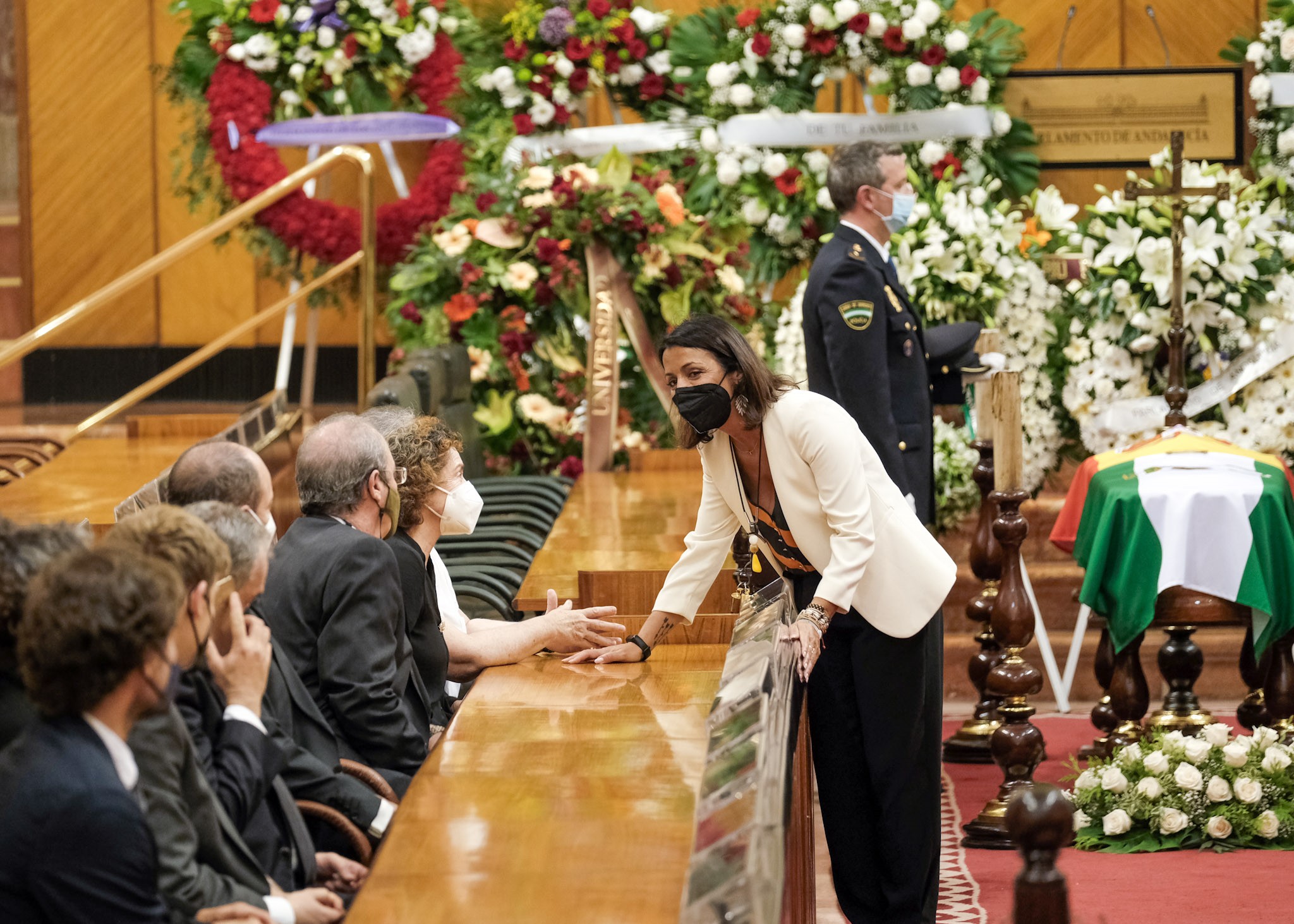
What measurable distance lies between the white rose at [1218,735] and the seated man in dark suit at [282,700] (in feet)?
6.63

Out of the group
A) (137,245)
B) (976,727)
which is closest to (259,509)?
(976,727)

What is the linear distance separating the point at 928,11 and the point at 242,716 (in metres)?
5.06

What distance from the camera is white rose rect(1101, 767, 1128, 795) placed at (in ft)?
11.7

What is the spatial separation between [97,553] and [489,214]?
4815 mm

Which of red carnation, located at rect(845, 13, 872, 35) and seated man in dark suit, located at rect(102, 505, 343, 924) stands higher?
red carnation, located at rect(845, 13, 872, 35)

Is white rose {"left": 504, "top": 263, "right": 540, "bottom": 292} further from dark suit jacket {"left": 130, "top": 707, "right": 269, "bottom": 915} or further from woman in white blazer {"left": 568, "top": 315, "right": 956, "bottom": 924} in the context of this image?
dark suit jacket {"left": 130, "top": 707, "right": 269, "bottom": 915}

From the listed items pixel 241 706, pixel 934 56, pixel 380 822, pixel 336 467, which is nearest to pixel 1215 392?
pixel 934 56

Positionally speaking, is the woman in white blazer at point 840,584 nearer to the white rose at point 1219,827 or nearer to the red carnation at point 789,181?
the white rose at point 1219,827

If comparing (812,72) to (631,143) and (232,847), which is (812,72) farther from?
(232,847)

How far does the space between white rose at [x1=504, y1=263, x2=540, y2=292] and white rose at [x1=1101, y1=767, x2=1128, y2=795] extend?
323cm

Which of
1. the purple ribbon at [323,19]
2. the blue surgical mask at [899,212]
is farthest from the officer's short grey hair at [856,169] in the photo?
the purple ribbon at [323,19]

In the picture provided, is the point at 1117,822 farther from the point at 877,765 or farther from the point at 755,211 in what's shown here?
the point at 755,211

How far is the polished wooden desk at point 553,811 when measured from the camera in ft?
5.19

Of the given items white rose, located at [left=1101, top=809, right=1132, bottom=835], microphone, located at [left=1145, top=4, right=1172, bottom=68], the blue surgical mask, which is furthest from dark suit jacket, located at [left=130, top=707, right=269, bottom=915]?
microphone, located at [left=1145, top=4, right=1172, bottom=68]
